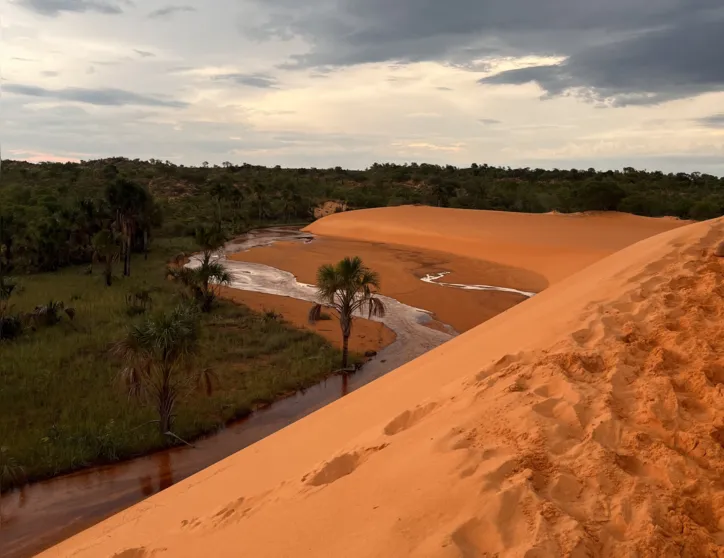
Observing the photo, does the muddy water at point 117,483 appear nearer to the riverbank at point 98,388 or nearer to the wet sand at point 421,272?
the riverbank at point 98,388

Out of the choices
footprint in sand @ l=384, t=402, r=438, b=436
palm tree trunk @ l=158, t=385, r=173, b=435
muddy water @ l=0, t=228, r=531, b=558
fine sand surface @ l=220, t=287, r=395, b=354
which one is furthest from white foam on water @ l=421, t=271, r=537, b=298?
footprint in sand @ l=384, t=402, r=438, b=436

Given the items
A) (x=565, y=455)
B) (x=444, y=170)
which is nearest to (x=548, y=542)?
(x=565, y=455)

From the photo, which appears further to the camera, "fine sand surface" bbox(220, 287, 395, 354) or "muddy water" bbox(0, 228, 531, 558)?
"fine sand surface" bbox(220, 287, 395, 354)

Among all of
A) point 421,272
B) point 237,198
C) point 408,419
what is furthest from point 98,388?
point 237,198

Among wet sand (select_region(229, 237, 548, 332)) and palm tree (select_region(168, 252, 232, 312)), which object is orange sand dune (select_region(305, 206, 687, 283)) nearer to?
wet sand (select_region(229, 237, 548, 332))

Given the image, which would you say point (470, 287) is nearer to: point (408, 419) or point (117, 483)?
point (117, 483)

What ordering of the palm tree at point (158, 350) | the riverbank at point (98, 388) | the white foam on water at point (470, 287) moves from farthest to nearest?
the white foam on water at point (470, 287) → the palm tree at point (158, 350) → the riverbank at point (98, 388)

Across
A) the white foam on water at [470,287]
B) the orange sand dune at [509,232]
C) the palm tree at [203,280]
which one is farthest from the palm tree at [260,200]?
the palm tree at [203,280]
